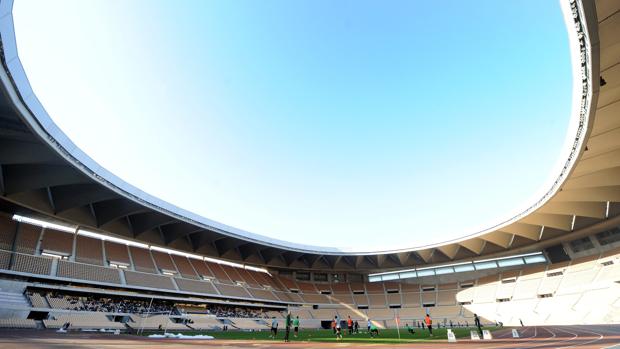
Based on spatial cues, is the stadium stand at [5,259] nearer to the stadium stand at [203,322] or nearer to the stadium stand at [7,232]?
the stadium stand at [7,232]

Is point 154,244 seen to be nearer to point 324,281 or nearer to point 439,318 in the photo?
point 324,281

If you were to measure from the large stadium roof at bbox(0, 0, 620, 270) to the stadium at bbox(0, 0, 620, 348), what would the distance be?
10 centimetres

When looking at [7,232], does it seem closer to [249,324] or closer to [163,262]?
[163,262]

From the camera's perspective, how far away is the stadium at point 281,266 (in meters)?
13.9

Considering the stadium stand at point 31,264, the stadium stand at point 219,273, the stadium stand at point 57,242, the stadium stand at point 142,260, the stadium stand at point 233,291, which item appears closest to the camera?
the stadium stand at point 31,264

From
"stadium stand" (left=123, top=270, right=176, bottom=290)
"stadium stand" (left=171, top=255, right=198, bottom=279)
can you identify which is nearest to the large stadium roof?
"stadium stand" (left=171, top=255, right=198, bottom=279)

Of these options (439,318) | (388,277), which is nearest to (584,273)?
(439,318)

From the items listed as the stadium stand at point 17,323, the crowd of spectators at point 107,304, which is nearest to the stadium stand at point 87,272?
the crowd of spectators at point 107,304

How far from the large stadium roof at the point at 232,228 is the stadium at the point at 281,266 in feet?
0.34

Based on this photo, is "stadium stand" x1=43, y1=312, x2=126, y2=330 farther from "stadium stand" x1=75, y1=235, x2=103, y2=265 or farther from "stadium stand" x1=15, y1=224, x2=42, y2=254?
"stadium stand" x1=15, y1=224, x2=42, y2=254

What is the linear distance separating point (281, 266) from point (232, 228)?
1719 cm

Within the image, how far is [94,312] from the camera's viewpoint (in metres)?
25.3

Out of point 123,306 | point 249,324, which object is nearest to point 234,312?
point 249,324

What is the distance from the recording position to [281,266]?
5209cm
